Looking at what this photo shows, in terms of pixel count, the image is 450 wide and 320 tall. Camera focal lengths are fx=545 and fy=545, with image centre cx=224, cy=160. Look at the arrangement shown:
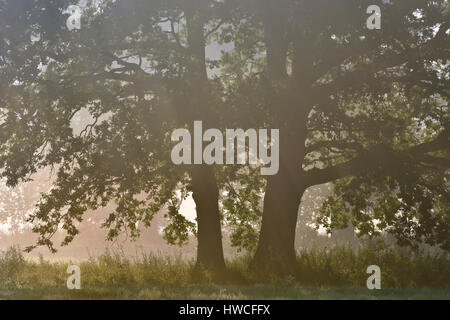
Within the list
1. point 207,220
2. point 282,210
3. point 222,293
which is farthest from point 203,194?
point 222,293

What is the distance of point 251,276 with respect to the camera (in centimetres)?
1691

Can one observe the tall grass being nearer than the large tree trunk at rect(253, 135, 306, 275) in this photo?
Yes

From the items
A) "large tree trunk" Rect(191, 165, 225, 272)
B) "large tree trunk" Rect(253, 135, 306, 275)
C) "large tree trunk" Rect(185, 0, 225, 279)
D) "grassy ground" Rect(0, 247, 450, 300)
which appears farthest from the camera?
"large tree trunk" Rect(253, 135, 306, 275)

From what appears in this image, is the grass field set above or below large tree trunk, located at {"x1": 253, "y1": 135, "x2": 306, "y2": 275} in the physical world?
below

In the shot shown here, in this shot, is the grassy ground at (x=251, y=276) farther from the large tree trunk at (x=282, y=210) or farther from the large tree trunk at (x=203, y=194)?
the large tree trunk at (x=282, y=210)

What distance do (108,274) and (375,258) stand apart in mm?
8654

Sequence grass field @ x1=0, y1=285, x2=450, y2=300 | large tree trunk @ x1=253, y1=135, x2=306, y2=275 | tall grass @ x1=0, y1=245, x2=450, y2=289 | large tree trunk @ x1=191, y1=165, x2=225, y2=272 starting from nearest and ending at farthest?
grass field @ x1=0, y1=285, x2=450, y2=300 → tall grass @ x1=0, y1=245, x2=450, y2=289 → large tree trunk @ x1=191, y1=165, x2=225, y2=272 → large tree trunk @ x1=253, y1=135, x2=306, y2=275

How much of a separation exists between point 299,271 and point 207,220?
352 centimetres

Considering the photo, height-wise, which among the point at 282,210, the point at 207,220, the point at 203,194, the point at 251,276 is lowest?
the point at 251,276

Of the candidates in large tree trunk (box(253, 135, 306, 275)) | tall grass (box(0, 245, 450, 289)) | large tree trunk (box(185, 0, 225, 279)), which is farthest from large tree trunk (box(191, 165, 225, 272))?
large tree trunk (box(253, 135, 306, 275))

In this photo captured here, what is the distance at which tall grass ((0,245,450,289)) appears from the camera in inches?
647

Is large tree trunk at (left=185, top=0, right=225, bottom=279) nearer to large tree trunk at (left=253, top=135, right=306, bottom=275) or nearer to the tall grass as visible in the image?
the tall grass

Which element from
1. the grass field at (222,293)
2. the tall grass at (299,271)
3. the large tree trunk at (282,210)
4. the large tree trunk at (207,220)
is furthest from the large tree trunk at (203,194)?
the grass field at (222,293)

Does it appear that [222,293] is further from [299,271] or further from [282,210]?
[282,210]
